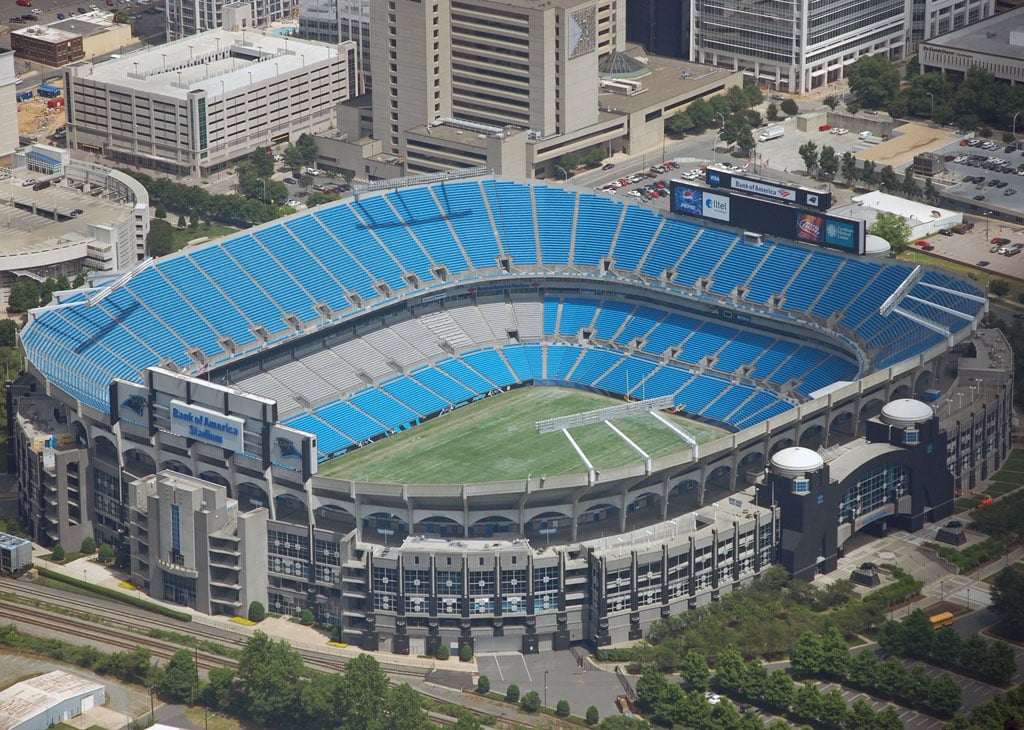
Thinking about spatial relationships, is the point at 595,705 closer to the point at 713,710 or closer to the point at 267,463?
the point at 713,710

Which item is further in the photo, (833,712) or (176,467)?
(176,467)

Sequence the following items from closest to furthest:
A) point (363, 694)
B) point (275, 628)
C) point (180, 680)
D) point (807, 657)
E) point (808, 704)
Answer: point (363, 694)
point (808, 704)
point (180, 680)
point (807, 657)
point (275, 628)

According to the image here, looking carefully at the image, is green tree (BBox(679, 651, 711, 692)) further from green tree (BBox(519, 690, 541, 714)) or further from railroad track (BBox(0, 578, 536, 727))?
railroad track (BBox(0, 578, 536, 727))

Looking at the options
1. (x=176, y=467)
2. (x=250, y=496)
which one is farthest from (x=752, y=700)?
(x=176, y=467)

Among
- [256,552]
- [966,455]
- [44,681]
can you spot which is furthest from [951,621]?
[44,681]

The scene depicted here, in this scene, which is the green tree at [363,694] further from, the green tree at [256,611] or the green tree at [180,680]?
the green tree at [256,611]

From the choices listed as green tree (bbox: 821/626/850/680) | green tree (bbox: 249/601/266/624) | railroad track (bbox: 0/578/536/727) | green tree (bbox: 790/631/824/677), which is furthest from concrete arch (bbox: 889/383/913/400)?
green tree (bbox: 249/601/266/624)

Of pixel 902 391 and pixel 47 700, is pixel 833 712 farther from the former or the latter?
pixel 47 700
